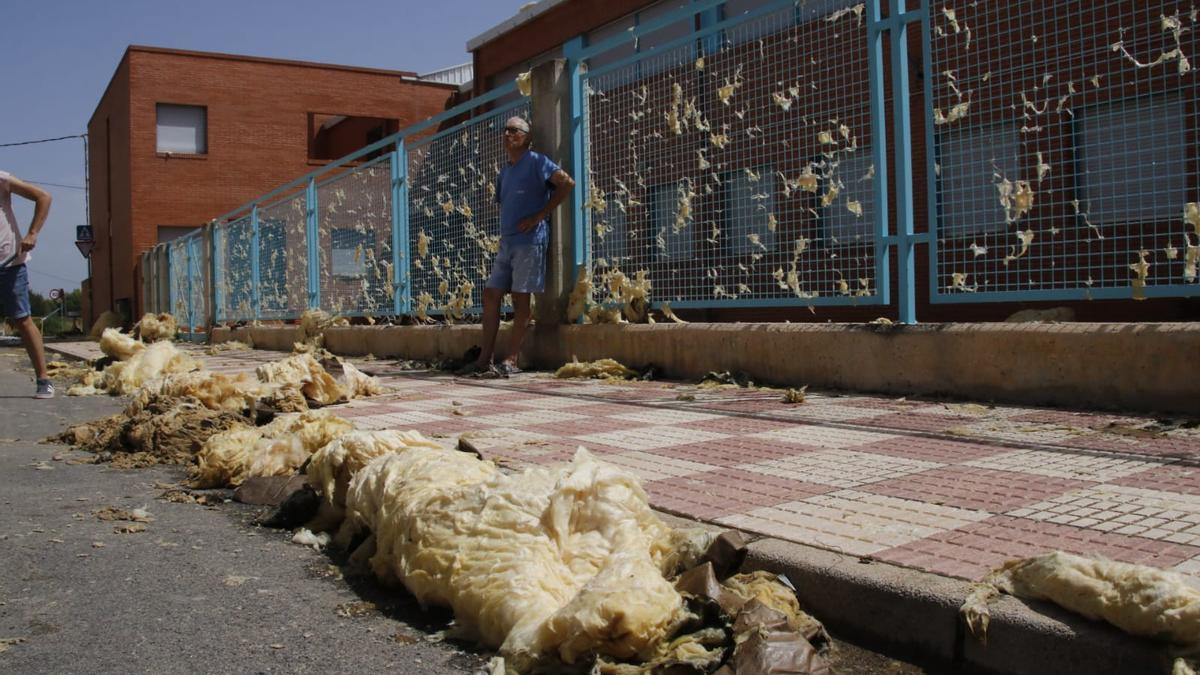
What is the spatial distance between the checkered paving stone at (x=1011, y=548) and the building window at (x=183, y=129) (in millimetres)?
31477

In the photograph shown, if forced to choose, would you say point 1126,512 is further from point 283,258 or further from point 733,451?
point 283,258

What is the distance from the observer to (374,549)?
308 centimetres

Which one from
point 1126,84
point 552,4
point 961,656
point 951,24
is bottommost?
point 961,656

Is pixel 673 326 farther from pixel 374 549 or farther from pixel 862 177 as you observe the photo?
pixel 374 549

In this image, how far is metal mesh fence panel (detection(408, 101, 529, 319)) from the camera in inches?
379

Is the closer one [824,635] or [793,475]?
[824,635]

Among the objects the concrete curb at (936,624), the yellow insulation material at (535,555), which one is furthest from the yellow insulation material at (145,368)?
the concrete curb at (936,624)

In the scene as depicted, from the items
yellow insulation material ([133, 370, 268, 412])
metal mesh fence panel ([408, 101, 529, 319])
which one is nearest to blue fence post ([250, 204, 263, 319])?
metal mesh fence panel ([408, 101, 529, 319])

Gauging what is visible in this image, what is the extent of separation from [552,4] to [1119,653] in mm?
18470

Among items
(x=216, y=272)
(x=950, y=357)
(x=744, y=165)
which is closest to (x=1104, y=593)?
(x=950, y=357)

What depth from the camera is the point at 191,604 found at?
2705mm

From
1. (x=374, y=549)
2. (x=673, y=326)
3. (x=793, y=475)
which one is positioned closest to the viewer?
(x=374, y=549)

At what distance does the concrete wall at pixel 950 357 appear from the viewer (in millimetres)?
4684

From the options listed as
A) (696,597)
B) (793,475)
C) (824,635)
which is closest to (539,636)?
(696,597)
